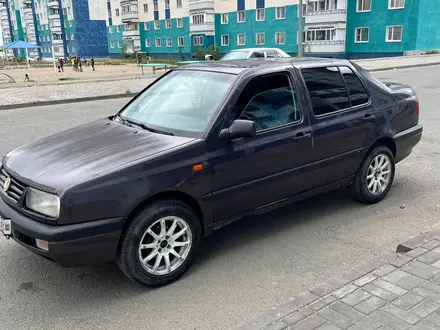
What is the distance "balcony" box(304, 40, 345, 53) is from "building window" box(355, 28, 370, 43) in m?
1.51

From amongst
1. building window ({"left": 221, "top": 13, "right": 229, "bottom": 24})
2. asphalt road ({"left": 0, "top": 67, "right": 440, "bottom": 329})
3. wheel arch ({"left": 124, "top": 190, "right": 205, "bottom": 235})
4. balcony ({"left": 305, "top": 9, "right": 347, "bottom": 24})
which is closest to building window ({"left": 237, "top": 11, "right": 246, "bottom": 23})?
building window ({"left": 221, "top": 13, "right": 229, "bottom": 24})

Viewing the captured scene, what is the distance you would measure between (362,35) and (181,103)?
145ft

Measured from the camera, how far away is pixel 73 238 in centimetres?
301

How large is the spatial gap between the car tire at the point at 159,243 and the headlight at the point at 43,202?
20.6 inches

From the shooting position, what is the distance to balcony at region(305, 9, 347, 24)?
1735 inches

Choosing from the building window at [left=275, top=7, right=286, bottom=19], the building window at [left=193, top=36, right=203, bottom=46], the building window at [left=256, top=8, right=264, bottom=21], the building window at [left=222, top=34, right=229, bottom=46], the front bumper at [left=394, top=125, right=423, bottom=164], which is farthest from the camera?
the building window at [left=193, top=36, right=203, bottom=46]

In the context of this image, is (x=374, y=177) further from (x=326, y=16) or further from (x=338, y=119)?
(x=326, y=16)

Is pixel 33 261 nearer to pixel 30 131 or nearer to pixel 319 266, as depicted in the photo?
pixel 319 266

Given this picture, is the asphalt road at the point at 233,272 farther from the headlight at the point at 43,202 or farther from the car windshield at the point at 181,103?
the car windshield at the point at 181,103

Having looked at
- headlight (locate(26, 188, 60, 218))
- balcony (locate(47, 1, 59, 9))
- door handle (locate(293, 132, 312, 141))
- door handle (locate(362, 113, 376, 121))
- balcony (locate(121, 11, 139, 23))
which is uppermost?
balcony (locate(47, 1, 59, 9))

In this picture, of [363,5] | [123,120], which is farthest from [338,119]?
[363,5]

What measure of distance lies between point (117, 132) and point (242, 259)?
1582mm

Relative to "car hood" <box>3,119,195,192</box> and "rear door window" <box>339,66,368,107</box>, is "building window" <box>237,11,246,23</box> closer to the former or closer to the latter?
"rear door window" <box>339,66,368,107</box>

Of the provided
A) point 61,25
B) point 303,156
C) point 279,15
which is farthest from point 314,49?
point 61,25
